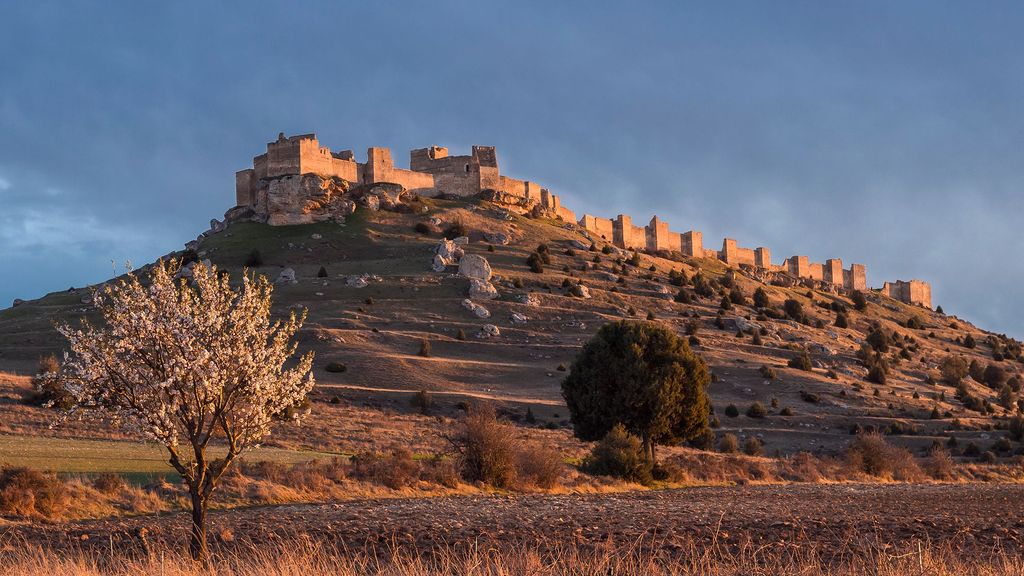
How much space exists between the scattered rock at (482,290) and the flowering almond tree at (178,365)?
5937 centimetres

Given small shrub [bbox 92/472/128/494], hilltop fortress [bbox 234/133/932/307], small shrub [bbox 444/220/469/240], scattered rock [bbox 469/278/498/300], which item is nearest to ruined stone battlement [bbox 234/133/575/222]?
hilltop fortress [bbox 234/133/932/307]

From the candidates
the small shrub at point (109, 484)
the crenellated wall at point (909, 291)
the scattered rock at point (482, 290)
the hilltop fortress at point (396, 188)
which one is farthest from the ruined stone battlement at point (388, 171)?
the small shrub at point (109, 484)

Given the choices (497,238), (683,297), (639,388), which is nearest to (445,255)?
(497,238)

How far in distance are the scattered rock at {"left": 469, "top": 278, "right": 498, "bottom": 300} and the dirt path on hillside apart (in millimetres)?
44102

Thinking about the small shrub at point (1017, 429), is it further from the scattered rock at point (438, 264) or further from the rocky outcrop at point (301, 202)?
the rocky outcrop at point (301, 202)

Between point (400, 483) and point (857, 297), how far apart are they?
9305 centimetres

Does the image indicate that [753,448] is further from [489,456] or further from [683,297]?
[683,297]

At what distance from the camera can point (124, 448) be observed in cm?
3212

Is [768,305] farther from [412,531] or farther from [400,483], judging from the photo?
[412,531]

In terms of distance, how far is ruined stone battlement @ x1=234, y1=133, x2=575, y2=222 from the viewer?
88.9 meters

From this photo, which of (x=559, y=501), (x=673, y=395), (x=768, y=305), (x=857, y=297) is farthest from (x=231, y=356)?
(x=857, y=297)

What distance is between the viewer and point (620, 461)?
109 ft

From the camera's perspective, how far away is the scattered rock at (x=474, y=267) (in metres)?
75.4

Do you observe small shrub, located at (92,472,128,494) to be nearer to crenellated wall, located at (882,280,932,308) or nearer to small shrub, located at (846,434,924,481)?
small shrub, located at (846,434,924,481)
